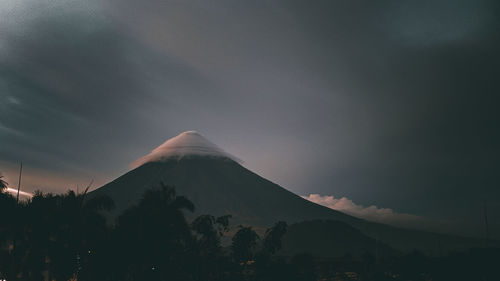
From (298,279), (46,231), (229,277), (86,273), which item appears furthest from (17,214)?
(298,279)

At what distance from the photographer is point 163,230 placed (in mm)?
39531

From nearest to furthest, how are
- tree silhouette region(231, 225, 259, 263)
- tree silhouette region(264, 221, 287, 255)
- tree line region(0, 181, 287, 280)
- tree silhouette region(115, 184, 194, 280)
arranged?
tree line region(0, 181, 287, 280) < tree silhouette region(115, 184, 194, 280) < tree silhouette region(231, 225, 259, 263) < tree silhouette region(264, 221, 287, 255)

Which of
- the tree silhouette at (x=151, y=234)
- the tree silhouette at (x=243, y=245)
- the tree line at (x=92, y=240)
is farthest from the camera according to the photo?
the tree silhouette at (x=243, y=245)

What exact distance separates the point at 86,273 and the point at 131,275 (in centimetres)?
484

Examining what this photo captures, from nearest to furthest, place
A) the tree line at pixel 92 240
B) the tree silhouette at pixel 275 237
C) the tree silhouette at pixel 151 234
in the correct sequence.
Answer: the tree line at pixel 92 240 < the tree silhouette at pixel 151 234 < the tree silhouette at pixel 275 237

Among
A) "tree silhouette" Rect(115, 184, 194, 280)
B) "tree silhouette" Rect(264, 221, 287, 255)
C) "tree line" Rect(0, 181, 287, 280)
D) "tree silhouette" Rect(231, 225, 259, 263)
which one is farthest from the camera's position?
"tree silhouette" Rect(264, 221, 287, 255)

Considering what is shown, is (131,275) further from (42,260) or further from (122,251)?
(42,260)

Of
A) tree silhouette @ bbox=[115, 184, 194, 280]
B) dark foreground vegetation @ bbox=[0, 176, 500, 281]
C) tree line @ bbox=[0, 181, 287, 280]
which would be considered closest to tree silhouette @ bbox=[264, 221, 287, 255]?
dark foreground vegetation @ bbox=[0, 176, 500, 281]

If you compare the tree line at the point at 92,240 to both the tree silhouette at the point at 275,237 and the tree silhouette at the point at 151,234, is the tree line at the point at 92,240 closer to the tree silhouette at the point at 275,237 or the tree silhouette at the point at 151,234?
the tree silhouette at the point at 151,234

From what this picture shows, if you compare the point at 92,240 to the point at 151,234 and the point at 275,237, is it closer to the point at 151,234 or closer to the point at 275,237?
the point at 151,234

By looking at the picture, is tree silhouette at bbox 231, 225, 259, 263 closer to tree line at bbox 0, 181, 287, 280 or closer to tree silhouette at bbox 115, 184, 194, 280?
tree line at bbox 0, 181, 287, 280

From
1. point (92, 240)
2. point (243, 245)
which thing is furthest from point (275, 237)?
point (92, 240)

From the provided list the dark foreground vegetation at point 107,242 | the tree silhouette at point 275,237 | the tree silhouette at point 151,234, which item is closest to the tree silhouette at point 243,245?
the dark foreground vegetation at point 107,242

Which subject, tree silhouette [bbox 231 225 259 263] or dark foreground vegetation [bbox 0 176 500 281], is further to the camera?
tree silhouette [bbox 231 225 259 263]
